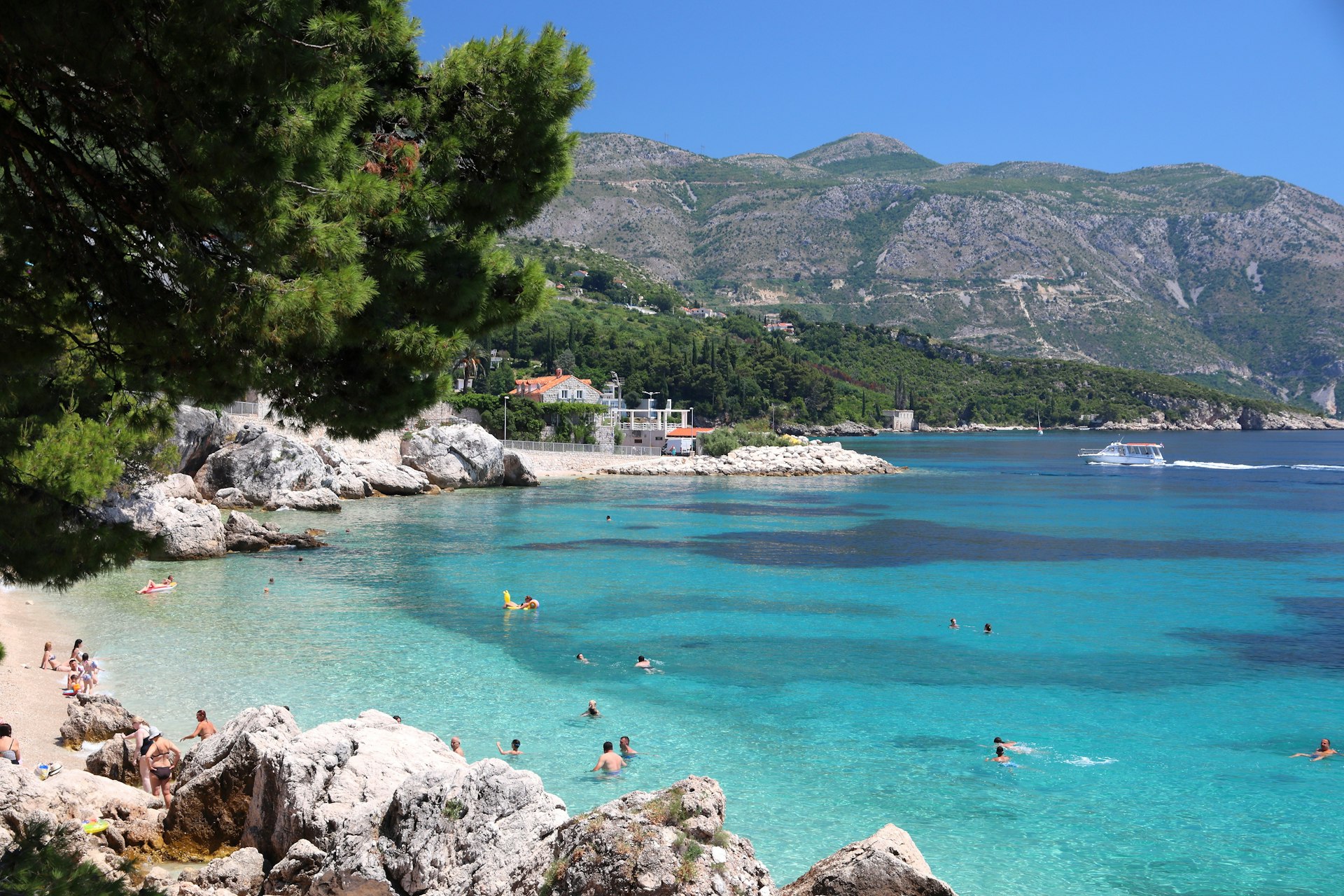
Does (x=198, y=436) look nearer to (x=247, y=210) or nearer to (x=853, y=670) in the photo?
(x=853, y=670)

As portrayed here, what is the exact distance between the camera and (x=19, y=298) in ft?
21.2

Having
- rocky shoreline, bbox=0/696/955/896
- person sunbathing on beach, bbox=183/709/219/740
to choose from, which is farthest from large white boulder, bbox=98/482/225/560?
rocky shoreline, bbox=0/696/955/896

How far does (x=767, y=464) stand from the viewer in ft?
268

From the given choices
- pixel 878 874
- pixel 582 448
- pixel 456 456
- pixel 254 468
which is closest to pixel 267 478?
pixel 254 468

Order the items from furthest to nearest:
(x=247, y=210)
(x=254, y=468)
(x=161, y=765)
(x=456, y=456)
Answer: (x=456, y=456)
(x=254, y=468)
(x=161, y=765)
(x=247, y=210)

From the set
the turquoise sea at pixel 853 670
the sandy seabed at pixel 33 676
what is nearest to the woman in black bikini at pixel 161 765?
the sandy seabed at pixel 33 676

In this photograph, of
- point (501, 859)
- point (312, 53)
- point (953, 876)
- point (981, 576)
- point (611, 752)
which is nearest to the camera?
point (312, 53)

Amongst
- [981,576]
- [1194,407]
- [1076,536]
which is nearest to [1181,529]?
[1076,536]

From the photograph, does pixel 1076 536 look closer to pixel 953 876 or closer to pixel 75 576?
pixel 953 876

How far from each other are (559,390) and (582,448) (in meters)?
9.30

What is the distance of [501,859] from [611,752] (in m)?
7.06

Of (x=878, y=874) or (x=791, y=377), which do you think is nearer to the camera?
(x=878, y=874)

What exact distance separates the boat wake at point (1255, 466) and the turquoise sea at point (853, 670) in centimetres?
5610

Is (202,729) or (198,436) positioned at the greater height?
(198,436)
